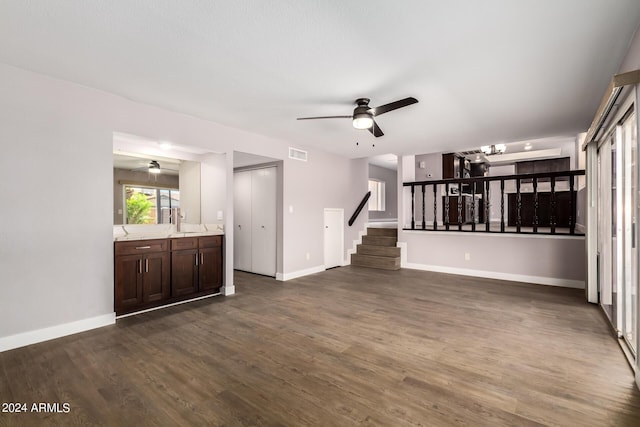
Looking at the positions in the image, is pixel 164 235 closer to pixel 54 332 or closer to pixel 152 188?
pixel 152 188

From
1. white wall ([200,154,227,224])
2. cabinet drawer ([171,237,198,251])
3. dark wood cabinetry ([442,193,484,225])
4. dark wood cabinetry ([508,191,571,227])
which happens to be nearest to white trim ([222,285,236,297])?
cabinet drawer ([171,237,198,251])

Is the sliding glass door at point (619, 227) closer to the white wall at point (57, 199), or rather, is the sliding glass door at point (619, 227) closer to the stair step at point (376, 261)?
the stair step at point (376, 261)

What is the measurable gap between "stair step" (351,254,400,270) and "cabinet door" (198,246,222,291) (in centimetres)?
357

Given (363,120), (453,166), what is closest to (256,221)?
(363,120)

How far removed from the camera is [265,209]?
5785 mm

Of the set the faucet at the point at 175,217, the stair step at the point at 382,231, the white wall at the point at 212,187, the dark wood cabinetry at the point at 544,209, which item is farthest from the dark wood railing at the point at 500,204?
the faucet at the point at 175,217

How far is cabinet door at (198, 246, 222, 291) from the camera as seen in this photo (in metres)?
4.25

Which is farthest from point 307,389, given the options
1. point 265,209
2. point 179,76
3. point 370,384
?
point 265,209

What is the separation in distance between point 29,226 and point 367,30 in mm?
3527

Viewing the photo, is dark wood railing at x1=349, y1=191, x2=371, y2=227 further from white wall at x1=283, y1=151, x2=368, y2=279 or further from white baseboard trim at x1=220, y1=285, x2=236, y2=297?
white baseboard trim at x1=220, y1=285, x2=236, y2=297

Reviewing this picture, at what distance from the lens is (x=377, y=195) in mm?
11117

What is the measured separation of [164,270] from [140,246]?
0.44 meters

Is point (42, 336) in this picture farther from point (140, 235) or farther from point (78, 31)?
point (78, 31)

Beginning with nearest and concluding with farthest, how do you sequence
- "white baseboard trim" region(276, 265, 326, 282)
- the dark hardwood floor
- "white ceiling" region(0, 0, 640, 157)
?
the dark hardwood floor, "white ceiling" region(0, 0, 640, 157), "white baseboard trim" region(276, 265, 326, 282)
